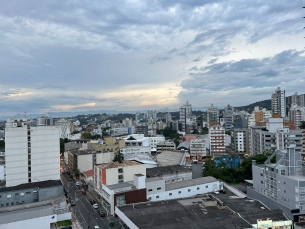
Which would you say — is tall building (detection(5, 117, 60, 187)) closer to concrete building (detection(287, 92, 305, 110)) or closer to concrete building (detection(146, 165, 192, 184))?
concrete building (detection(146, 165, 192, 184))

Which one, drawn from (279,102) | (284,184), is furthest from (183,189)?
(279,102)

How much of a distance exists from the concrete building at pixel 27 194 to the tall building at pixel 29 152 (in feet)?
8.41

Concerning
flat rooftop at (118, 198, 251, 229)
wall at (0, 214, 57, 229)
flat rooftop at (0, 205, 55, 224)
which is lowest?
wall at (0, 214, 57, 229)

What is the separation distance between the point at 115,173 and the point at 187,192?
22.1ft

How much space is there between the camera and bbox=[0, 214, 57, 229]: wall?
1409cm

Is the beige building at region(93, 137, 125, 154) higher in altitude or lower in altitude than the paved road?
higher

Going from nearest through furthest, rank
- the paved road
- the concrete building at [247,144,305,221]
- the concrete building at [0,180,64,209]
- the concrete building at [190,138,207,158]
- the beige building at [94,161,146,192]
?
the concrete building at [247,144,305,221] → the paved road → the concrete building at [0,180,64,209] → the beige building at [94,161,146,192] → the concrete building at [190,138,207,158]

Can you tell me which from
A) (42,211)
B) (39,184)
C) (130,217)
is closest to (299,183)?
(130,217)

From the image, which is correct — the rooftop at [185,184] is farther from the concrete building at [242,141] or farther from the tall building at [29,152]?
the concrete building at [242,141]

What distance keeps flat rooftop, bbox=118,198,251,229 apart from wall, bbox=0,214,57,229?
4.43 m

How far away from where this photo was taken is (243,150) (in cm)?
4438

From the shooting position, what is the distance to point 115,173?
66.9ft

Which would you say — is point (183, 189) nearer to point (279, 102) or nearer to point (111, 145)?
point (111, 145)

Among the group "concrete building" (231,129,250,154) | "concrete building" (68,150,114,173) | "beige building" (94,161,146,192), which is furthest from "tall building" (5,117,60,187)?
"concrete building" (231,129,250,154)
